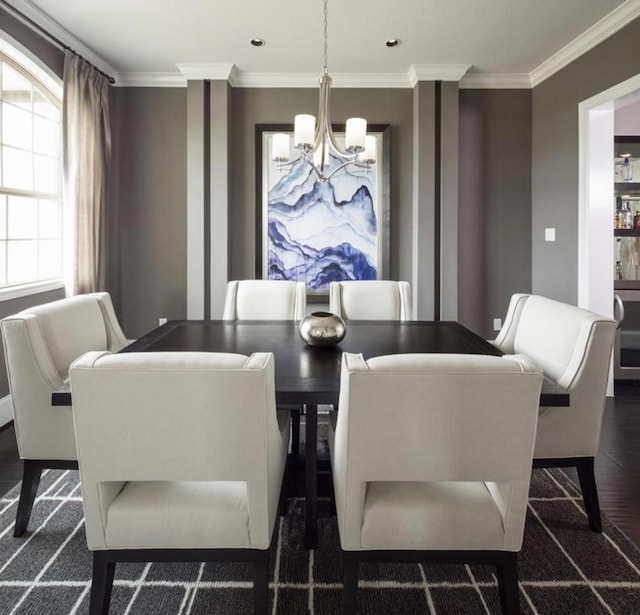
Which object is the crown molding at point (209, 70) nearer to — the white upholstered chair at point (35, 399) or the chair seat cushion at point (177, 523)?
the white upholstered chair at point (35, 399)

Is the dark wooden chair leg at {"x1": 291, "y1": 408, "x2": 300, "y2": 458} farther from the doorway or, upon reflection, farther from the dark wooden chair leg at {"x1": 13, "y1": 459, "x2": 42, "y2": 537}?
the doorway

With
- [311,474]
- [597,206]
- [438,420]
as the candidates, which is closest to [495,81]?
[597,206]

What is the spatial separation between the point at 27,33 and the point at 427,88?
3052mm

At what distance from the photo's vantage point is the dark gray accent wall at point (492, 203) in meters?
4.63

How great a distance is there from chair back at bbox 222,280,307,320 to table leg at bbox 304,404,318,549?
4.46 ft

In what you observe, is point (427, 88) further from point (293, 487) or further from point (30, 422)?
point (30, 422)

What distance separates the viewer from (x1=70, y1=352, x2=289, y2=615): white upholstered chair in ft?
4.06

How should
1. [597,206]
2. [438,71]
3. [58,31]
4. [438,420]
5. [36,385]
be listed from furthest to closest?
[438,71], [597,206], [58,31], [36,385], [438,420]

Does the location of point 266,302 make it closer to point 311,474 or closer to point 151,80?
point 311,474

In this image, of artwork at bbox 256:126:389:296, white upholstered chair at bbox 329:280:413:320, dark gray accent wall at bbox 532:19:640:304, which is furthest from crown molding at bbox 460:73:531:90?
white upholstered chair at bbox 329:280:413:320

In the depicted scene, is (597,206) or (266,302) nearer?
(266,302)

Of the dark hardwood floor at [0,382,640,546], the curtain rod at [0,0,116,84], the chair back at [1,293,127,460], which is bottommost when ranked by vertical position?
the dark hardwood floor at [0,382,640,546]

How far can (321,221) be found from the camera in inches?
182

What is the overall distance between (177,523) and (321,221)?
11.7 feet
